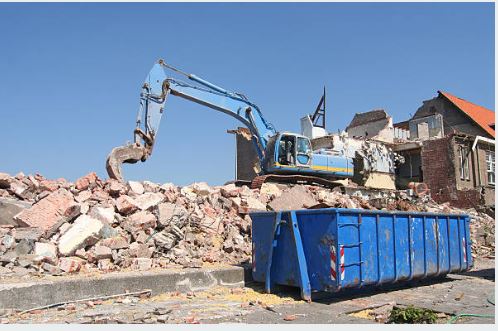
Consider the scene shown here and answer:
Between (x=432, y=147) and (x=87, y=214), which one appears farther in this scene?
(x=432, y=147)

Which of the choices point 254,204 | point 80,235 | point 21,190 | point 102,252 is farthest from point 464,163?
point 21,190

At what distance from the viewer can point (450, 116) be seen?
3344cm

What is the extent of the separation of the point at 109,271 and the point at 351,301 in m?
4.39

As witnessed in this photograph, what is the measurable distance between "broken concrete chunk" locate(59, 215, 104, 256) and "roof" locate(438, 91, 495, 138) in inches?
1106

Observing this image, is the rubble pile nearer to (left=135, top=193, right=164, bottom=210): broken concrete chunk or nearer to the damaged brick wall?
(left=135, top=193, right=164, bottom=210): broken concrete chunk

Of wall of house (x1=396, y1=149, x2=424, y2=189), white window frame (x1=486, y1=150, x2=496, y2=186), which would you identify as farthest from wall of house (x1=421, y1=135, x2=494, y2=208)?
wall of house (x1=396, y1=149, x2=424, y2=189)

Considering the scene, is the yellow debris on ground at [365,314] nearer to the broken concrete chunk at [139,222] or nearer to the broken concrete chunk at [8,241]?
the broken concrete chunk at [139,222]

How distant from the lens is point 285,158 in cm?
1803

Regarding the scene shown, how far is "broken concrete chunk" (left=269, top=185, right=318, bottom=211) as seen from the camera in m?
13.4

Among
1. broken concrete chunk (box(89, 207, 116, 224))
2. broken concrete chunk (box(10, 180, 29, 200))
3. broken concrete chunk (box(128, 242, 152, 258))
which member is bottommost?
broken concrete chunk (box(128, 242, 152, 258))

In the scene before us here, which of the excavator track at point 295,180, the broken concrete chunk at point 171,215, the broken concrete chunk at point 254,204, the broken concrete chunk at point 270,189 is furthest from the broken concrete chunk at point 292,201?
the broken concrete chunk at point 171,215

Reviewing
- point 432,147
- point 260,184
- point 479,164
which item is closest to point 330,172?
point 260,184

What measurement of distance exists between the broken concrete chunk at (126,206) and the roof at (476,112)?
26.7m

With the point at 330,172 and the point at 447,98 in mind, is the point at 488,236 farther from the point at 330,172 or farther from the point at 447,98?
the point at 447,98
